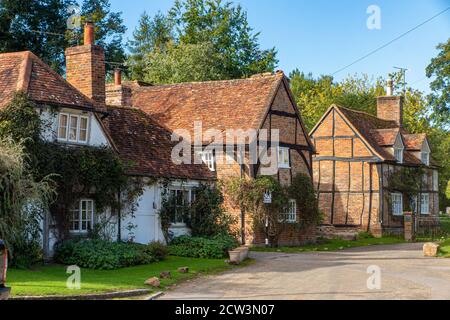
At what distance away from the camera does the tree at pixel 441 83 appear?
5719cm

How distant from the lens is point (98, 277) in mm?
20781

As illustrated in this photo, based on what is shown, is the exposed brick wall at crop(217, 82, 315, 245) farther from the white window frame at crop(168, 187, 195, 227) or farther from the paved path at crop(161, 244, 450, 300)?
the paved path at crop(161, 244, 450, 300)

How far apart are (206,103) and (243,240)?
296 inches

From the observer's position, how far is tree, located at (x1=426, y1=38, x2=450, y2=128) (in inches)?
2251

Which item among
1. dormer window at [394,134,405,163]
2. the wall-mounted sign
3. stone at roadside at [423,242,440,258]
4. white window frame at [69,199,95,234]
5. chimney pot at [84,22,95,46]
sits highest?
chimney pot at [84,22,95,46]

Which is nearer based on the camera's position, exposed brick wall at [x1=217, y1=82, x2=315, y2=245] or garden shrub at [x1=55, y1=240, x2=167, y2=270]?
garden shrub at [x1=55, y1=240, x2=167, y2=270]

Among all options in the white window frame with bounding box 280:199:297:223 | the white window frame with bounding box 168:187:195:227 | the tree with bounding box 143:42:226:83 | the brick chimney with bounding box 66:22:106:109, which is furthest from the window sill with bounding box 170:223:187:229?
the tree with bounding box 143:42:226:83

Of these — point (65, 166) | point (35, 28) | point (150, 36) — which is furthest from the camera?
point (150, 36)

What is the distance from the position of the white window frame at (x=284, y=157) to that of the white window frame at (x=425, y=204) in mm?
17835

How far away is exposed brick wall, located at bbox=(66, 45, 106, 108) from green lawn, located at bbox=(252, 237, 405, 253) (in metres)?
10.1

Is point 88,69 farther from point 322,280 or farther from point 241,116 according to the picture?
point 322,280

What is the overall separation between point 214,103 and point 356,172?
13.7 metres

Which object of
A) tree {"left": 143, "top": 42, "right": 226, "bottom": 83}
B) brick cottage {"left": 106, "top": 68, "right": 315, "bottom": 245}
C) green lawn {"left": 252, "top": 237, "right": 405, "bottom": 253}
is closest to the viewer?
green lawn {"left": 252, "top": 237, "right": 405, "bottom": 253}

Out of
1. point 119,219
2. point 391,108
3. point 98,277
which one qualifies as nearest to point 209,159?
point 119,219
